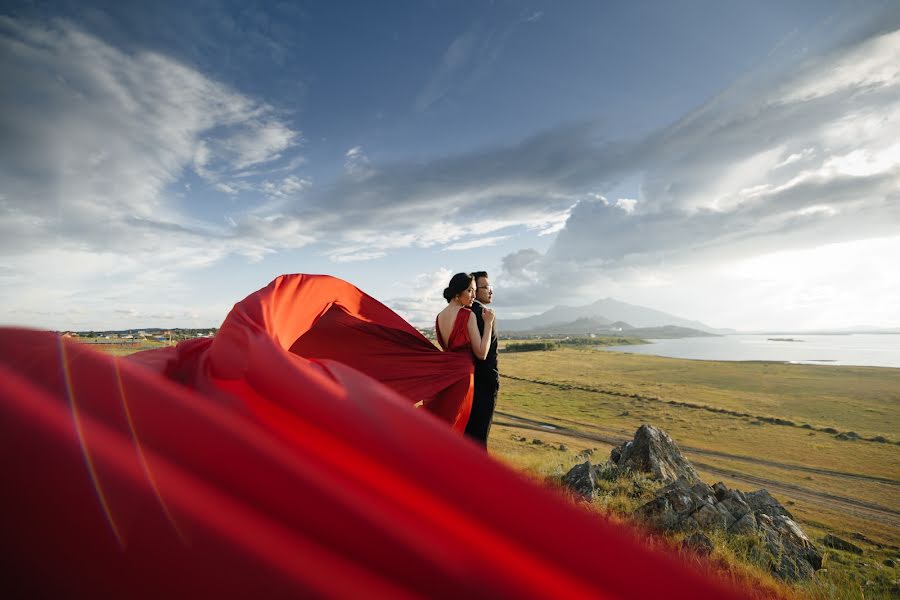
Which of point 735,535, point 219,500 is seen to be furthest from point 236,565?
point 735,535

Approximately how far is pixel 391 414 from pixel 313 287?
94.1 inches

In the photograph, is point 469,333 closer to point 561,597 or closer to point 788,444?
point 561,597

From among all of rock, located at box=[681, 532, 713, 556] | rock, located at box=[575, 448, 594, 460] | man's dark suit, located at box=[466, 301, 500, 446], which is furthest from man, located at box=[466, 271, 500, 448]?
rock, located at box=[575, 448, 594, 460]

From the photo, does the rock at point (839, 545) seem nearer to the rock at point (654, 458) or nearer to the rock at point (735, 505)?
the rock at point (654, 458)

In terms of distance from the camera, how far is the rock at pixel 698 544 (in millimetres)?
5727

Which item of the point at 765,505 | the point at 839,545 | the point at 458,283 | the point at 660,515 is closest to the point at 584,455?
the point at 839,545

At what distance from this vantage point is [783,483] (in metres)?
25.9

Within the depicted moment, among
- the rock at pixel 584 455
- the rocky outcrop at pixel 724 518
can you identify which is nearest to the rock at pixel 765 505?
the rocky outcrop at pixel 724 518

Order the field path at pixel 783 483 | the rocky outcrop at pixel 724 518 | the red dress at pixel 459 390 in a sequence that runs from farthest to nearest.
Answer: the field path at pixel 783 483 → the rocky outcrop at pixel 724 518 → the red dress at pixel 459 390

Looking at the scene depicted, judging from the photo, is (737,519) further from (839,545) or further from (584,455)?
(584,455)

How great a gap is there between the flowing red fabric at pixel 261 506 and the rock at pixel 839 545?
17144mm

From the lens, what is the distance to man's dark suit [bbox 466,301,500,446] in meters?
5.63

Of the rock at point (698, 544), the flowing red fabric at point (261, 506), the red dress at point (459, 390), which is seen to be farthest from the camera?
the rock at point (698, 544)

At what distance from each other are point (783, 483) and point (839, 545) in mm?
15294
